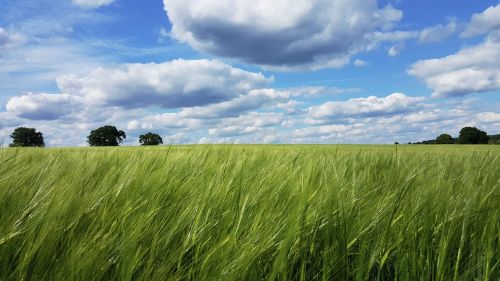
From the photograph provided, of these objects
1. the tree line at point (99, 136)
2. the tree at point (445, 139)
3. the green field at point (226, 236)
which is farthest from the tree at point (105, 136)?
Result: the green field at point (226, 236)

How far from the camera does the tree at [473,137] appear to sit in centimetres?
5241

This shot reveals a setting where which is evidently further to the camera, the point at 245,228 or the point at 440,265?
the point at 245,228

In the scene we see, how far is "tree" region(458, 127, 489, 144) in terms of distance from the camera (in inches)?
2063

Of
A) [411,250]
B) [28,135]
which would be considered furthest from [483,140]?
[411,250]

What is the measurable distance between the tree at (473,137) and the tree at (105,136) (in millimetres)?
44194

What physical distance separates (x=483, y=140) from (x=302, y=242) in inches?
2343

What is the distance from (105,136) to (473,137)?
47.0m

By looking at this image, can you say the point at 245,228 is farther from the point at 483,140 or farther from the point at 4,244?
the point at 483,140

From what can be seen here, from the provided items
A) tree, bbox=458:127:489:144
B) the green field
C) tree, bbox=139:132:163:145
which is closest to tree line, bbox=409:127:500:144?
tree, bbox=458:127:489:144

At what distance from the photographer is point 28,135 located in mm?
45375

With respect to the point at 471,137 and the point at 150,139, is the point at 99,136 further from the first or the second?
the point at 471,137

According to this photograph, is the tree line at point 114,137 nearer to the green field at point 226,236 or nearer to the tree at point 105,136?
the tree at point 105,136

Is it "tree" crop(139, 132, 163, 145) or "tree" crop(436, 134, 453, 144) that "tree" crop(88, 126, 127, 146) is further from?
"tree" crop(436, 134, 453, 144)

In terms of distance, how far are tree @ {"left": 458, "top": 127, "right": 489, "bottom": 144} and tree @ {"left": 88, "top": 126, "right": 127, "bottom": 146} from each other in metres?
44.2
